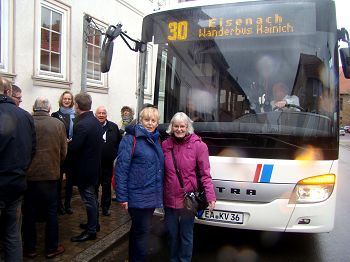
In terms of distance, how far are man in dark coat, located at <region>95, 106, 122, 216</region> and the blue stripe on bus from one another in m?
2.46

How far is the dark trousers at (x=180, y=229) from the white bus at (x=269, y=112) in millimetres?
624

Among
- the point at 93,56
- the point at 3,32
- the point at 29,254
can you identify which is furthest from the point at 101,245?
the point at 93,56

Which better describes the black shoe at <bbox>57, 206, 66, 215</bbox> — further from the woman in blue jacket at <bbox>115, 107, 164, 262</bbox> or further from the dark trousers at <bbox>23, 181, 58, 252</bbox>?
the woman in blue jacket at <bbox>115, 107, 164, 262</bbox>

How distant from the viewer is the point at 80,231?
518 cm

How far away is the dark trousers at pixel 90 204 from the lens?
4.68 m

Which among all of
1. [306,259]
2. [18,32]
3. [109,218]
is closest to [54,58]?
[18,32]

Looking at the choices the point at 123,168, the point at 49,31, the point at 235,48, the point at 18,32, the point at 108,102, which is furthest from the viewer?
the point at 108,102

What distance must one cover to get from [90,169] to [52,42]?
4.71 metres

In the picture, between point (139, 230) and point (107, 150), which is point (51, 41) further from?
point (139, 230)

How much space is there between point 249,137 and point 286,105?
555mm

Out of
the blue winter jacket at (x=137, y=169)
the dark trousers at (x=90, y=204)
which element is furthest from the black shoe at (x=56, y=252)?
the blue winter jacket at (x=137, y=169)

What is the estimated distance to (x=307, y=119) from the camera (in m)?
4.34

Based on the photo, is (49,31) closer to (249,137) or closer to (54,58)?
(54,58)

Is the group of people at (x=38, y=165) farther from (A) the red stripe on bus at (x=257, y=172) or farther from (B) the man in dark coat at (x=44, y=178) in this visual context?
(A) the red stripe on bus at (x=257, y=172)
